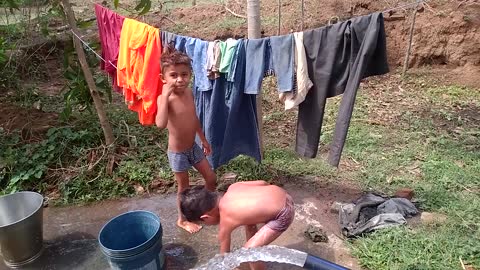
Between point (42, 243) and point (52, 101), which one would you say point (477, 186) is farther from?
point (52, 101)

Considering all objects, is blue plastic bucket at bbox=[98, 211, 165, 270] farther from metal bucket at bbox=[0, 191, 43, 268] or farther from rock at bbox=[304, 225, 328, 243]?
rock at bbox=[304, 225, 328, 243]

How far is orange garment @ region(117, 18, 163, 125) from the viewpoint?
3.22 meters

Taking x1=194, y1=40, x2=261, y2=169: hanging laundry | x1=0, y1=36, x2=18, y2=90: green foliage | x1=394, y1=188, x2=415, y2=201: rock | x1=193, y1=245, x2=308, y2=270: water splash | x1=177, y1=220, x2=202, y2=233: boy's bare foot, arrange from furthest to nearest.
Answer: x1=0, y1=36, x2=18, y2=90: green foliage < x1=394, y1=188, x2=415, y2=201: rock < x1=177, y1=220, x2=202, y2=233: boy's bare foot < x1=194, y1=40, x2=261, y2=169: hanging laundry < x1=193, y1=245, x2=308, y2=270: water splash

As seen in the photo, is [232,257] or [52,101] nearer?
[232,257]

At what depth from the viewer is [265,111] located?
5.57 meters

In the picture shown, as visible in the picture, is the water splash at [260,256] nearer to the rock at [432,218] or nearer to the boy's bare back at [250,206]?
the boy's bare back at [250,206]

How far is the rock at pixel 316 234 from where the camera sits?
10.4ft

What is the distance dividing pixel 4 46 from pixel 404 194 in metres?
4.45

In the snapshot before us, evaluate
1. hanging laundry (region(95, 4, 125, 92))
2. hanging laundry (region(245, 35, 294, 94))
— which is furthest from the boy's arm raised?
hanging laundry (region(95, 4, 125, 92))

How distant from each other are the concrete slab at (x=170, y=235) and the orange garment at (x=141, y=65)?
97 centimetres

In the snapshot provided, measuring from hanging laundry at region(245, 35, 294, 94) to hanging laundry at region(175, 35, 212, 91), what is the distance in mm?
350

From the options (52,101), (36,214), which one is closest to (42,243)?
(36,214)

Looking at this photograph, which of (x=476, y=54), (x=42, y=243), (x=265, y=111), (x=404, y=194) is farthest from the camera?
(x=476, y=54)

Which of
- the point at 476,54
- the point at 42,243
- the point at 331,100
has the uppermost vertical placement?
the point at 476,54
